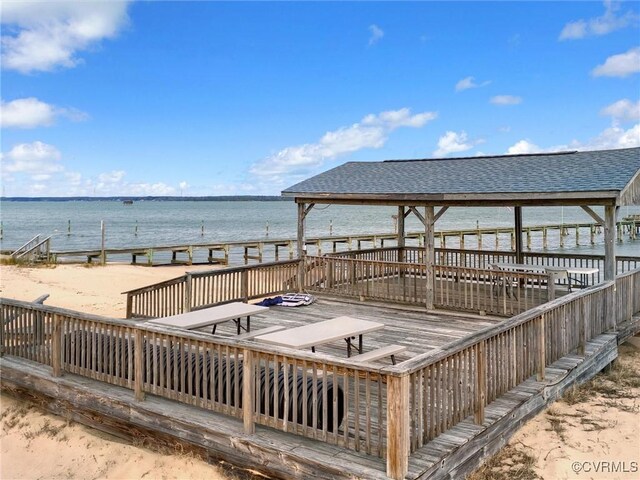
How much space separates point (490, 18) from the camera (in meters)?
26.6

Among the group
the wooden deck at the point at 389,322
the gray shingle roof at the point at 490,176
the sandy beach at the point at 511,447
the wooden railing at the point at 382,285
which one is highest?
the gray shingle roof at the point at 490,176

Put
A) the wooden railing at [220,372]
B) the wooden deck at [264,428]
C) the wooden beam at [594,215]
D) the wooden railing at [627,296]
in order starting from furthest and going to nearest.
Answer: the wooden railing at [627,296]
the wooden beam at [594,215]
the wooden railing at [220,372]
the wooden deck at [264,428]

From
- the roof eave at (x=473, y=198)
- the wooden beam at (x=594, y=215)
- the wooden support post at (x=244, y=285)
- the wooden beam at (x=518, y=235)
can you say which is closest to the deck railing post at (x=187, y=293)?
the wooden support post at (x=244, y=285)

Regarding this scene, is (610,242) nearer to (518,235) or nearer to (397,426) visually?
(518,235)

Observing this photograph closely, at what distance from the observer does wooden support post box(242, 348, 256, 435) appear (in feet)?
14.8

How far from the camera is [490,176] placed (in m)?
10.4

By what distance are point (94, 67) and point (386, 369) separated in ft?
174

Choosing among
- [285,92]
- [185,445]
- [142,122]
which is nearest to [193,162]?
[142,122]

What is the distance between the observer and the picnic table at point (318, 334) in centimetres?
525

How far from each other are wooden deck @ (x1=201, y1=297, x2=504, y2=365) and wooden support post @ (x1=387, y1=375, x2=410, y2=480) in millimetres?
2717

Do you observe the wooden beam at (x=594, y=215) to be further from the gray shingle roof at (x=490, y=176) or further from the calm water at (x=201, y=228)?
the calm water at (x=201, y=228)

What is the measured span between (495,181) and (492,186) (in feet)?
1.42

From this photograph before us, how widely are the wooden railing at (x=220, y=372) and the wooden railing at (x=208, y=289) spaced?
8.82 ft

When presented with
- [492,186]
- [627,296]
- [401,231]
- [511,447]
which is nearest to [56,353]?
[511,447]
